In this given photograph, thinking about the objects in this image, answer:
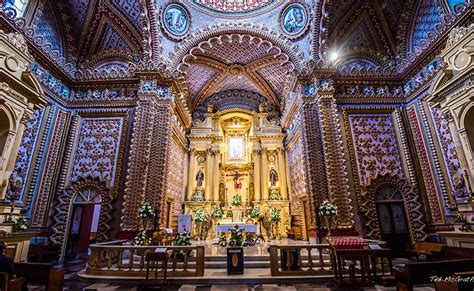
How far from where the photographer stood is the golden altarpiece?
1600 centimetres

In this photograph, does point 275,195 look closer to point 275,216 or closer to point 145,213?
point 275,216

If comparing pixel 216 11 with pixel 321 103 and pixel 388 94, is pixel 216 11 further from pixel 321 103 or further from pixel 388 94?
pixel 388 94

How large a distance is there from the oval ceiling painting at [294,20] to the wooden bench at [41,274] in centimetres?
1362

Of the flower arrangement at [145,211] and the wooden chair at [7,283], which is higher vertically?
the flower arrangement at [145,211]

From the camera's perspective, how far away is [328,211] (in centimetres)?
901

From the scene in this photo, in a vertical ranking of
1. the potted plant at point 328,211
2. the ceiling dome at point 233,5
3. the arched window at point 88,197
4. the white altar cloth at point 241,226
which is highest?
the ceiling dome at point 233,5

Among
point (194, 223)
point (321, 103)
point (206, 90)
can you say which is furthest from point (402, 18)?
point (194, 223)

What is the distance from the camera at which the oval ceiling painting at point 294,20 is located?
12470 mm

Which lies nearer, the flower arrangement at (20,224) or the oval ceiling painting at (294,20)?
the flower arrangement at (20,224)

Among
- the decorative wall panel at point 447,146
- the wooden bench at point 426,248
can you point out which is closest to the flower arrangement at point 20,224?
the wooden bench at point 426,248

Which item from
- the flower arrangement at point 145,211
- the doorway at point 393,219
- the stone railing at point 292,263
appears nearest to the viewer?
the stone railing at point 292,263

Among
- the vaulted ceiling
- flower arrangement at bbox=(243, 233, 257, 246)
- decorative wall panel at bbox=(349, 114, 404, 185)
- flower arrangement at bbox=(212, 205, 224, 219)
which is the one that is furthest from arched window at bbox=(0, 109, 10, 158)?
decorative wall panel at bbox=(349, 114, 404, 185)

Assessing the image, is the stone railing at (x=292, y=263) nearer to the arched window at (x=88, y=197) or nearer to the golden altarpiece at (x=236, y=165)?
the arched window at (x=88, y=197)

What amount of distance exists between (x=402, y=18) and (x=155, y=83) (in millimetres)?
12914
